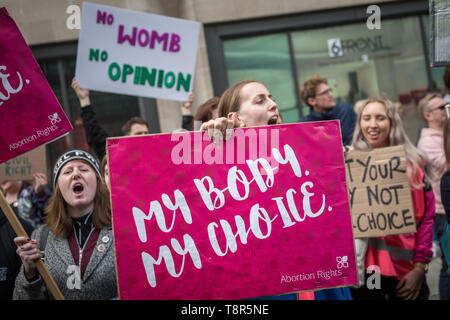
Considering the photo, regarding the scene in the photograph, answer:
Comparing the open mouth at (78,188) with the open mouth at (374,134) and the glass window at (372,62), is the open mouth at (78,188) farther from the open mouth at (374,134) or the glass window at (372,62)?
the glass window at (372,62)

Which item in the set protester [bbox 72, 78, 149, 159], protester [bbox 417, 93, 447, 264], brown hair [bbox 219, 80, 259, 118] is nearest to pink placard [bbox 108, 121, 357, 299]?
brown hair [bbox 219, 80, 259, 118]

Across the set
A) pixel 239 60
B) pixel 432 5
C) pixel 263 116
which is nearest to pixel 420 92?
pixel 239 60

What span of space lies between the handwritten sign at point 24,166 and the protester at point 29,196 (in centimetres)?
7

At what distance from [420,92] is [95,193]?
22.1 feet

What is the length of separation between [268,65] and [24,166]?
429cm

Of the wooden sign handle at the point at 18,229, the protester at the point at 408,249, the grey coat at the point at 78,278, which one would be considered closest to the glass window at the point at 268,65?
the protester at the point at 408,249

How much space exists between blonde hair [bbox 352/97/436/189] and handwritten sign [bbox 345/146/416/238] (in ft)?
0.38

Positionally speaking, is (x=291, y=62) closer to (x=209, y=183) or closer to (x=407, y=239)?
(x=407, y=239)

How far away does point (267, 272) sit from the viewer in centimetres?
228

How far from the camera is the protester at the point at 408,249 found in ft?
10.9

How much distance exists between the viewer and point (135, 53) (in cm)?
459

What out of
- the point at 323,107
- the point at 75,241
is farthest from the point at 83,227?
the point at 323,107

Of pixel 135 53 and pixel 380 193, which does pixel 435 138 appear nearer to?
pixel 380 193

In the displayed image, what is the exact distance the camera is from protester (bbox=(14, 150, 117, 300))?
8.64 ft
